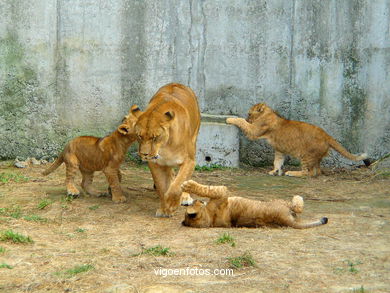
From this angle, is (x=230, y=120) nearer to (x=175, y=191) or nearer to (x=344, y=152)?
(x=344, y=152)

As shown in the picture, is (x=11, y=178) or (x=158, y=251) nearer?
(x=158, y=251)

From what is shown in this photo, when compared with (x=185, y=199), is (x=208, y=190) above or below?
above

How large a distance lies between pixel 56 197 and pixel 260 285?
3.63m

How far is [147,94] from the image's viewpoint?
9.92 metres

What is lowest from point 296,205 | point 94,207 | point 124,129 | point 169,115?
point 94,207

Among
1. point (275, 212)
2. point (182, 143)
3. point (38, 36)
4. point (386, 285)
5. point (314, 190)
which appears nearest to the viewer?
point (386, 285)

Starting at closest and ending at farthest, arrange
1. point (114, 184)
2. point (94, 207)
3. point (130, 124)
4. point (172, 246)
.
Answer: point (172, 246)
point (94, 207)
point (130, 124)
point (114, 184)

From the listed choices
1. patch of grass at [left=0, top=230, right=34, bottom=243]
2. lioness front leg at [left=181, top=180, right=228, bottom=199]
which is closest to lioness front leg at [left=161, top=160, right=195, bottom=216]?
lioness front leg at [left=181, top=180, right=228, bottom=199]

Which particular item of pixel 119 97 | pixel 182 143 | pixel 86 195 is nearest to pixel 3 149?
pixel 119 97

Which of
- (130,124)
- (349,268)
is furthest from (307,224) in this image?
(130,124)

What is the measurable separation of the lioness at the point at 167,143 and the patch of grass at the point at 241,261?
1.69m

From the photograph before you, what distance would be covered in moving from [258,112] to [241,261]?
16.3 feet

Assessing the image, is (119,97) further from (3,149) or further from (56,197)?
(56,197)

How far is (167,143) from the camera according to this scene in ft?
22.1
